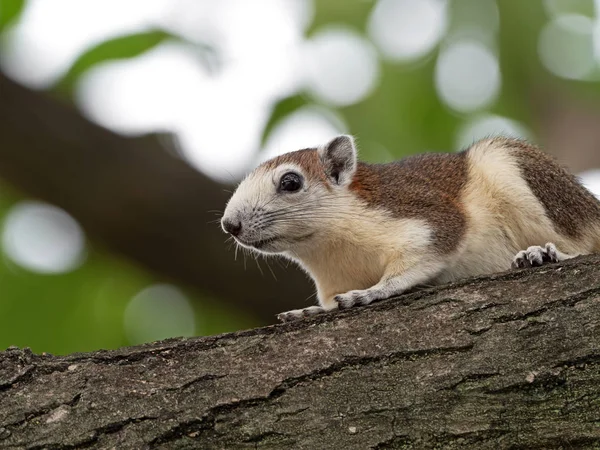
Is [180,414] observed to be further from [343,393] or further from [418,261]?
[418,261]

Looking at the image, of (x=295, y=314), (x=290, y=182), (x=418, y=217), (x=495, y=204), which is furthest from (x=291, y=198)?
(x=495, y=204)

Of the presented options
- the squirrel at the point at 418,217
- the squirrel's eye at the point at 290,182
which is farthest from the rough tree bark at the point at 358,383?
the squirrel's eye at the point at 290,182

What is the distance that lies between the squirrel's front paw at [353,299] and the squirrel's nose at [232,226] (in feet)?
3.13

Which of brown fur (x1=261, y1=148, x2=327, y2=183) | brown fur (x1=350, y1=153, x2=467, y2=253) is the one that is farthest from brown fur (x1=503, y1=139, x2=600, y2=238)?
brown fur (x1=261, y1=148, x2=327, y2=183)

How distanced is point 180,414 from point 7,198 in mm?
4369

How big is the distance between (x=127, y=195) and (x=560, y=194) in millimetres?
3217

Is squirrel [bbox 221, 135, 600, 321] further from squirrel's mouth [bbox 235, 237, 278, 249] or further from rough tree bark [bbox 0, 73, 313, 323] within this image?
rough tree bark [bbox 0, 73, 313, 323]

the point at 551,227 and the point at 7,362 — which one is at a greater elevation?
the point at 551,227

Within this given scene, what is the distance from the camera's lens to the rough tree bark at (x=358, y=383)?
Answer: 3.36m

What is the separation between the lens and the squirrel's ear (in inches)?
227

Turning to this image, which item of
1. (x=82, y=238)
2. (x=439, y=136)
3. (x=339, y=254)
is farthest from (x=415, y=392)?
(x=82, y=238)

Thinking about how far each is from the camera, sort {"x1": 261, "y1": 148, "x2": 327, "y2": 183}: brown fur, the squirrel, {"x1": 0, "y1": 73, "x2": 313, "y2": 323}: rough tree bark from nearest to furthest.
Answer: the squirrel → {"x1": 261, "y1": 148, "x2": 327, "y2": 183}: brown fur → {"x1": 0, "y1": 73, "x2": 313, "y2": 323}: rough tree bark

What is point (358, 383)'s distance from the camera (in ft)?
11.6

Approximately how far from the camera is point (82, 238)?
23.3ft
